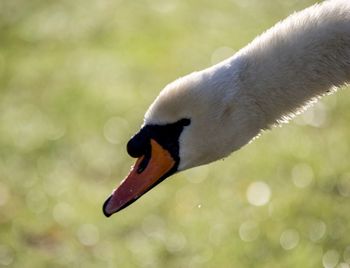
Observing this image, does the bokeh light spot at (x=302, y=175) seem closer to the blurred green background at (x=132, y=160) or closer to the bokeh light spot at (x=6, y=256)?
the blurred green background at (x=132, y=160)

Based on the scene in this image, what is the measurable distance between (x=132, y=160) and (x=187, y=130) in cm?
268

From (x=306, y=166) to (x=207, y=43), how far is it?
2.26 meters

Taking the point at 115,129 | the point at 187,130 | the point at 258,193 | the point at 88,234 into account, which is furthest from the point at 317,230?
the point at 115,129

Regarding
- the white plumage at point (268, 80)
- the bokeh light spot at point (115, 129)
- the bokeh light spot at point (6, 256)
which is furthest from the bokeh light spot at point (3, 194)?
the white plumage at point (268, 80)

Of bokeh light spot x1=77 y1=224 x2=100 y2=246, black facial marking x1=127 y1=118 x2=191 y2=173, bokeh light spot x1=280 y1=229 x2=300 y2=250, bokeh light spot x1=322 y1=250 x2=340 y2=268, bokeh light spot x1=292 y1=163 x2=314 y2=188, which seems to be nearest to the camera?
black facial marking x1=127 y1=118 x2=191 y2=173

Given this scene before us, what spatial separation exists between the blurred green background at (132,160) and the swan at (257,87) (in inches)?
57.5

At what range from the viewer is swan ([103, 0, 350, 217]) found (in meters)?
4.40

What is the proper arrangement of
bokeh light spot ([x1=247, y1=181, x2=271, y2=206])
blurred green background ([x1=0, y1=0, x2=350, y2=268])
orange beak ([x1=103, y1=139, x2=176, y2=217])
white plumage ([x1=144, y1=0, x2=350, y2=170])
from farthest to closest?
bokeh light spot ([x1=247, y1=181, x2=271, y2=206]) → blurred green background ([x1=0, y1=0, x2=350, y2=268]) → orange beak ([x1=103, y1=139, x2=176, y2=217]) → white plumage ([x1=144, y1=0, x2=350, y2=170])

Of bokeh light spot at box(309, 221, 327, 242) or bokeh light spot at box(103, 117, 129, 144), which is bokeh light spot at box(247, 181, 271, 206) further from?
bokeh light spot at box(103, 117, 129, 144)

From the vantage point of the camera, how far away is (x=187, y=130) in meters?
4.51

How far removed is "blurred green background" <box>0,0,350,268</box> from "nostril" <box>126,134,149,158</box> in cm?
143

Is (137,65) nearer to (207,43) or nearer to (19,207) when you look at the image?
(207,43)

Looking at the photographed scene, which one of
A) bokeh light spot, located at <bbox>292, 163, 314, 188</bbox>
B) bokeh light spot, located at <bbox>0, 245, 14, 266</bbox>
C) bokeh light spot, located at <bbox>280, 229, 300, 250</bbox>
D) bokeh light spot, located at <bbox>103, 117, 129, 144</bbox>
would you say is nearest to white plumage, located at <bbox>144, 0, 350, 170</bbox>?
bokeh light spot, located at <bbox>280, 229, 300, 250</bbox>

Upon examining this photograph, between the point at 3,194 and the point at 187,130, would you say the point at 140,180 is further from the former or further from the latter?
the point at 3,194
